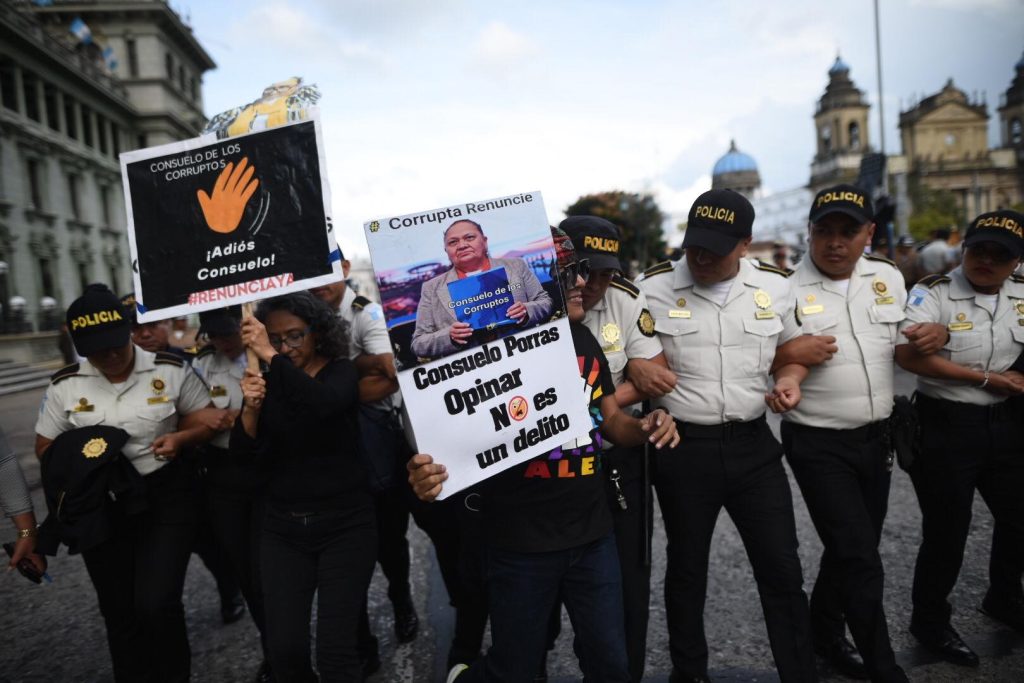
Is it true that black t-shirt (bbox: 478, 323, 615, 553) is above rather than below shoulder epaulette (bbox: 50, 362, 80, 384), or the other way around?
below

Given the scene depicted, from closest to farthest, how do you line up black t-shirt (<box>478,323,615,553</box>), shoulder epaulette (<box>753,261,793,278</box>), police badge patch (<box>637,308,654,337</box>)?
black t-shirt (<box>478,323,615,553</box>)
police badge patch (<box>637,308,654,337</box>)
shoulder epaulette (<box>753,261,793,278</box>)

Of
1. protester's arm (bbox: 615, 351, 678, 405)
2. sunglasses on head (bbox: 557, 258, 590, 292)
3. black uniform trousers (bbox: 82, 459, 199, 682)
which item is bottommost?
black uniform trousers (bbox: 82, 459, 199, 682)

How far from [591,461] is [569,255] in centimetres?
81

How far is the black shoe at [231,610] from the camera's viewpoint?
4426 millimetres

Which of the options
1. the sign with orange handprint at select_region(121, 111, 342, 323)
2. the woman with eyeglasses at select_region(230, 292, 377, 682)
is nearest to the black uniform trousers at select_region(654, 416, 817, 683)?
the woman with eyeglasses at select_region(230, 292, 377, 682)

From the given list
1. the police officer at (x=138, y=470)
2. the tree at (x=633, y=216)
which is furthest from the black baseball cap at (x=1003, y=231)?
the tree at (x=633, y=216)

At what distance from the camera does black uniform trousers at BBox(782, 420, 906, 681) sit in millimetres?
3104

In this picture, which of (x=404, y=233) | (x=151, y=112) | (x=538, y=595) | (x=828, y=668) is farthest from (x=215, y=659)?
(x=151, y=112)

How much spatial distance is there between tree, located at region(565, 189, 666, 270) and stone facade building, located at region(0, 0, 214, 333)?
94.2ft

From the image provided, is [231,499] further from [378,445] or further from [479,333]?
[479,333]

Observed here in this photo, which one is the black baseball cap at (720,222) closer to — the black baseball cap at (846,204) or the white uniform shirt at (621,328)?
the white uniform shirt at (621,328)

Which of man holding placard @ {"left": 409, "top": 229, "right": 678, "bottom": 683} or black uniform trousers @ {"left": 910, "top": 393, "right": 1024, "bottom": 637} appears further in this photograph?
black uniform trousers @ {"left": 910, "top": 393, "right": 1024, "bottom": 637}

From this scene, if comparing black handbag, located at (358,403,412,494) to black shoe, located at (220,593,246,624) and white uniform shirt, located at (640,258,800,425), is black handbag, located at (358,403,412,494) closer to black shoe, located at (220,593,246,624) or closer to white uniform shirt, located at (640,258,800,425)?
white uniform shirt, located at (640,258,800,425)

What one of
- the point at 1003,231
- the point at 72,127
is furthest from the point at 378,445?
the point at 72,127
